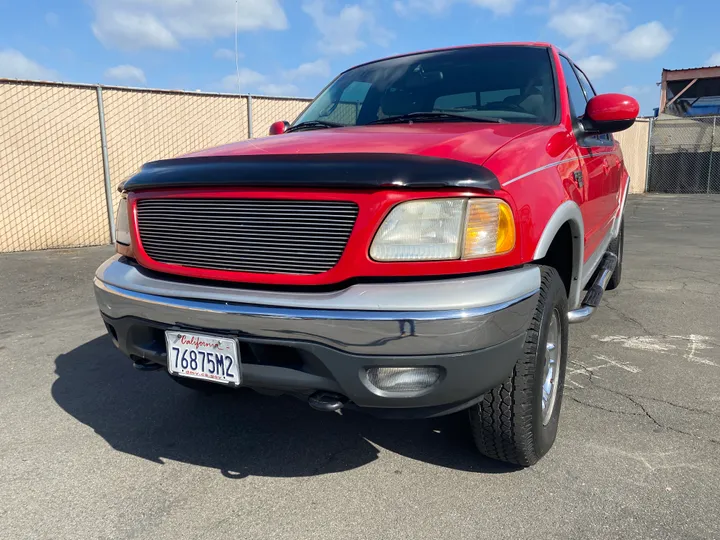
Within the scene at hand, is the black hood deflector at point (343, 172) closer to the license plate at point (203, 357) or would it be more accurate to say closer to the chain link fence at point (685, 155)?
the license plate at point (203, 357)

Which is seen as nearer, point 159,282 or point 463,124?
point 159,282

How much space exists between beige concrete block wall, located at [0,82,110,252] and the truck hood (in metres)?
6.73

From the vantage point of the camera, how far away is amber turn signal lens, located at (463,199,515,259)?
6.12 ft

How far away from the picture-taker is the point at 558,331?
2539 millimetres

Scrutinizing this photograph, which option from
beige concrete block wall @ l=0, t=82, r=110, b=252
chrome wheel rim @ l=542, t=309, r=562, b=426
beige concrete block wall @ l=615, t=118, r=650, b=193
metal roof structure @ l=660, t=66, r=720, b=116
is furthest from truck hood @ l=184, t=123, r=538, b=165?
metal roof structure @ l=660, t=66, r=720, b=116

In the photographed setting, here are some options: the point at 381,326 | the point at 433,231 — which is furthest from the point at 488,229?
the point at 381,326

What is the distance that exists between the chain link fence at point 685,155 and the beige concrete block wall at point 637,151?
1.08ft

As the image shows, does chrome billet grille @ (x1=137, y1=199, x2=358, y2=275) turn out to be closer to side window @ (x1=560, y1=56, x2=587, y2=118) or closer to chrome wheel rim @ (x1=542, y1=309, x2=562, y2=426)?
chrome wheel rim @ (x1=542, y1=309, x2=562, y2=426)

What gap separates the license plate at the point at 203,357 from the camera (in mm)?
2008

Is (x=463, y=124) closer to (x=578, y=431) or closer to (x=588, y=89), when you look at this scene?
(x=578, y=431)

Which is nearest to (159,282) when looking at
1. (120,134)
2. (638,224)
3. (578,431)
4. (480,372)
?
(480,372)

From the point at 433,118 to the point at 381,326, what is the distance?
147 centimetres

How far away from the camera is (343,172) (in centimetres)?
187

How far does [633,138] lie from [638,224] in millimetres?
7546
